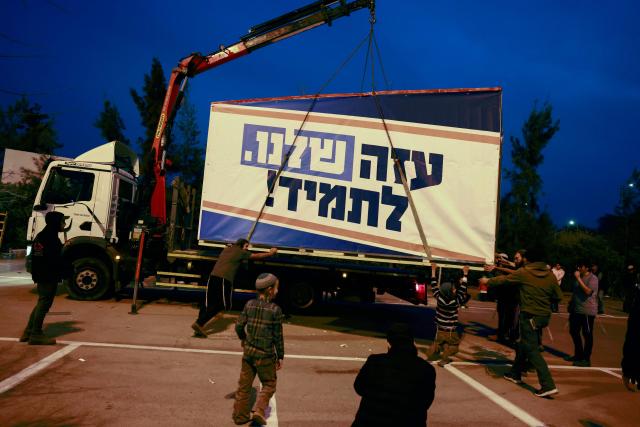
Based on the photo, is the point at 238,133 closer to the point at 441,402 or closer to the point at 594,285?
the point at 441,402

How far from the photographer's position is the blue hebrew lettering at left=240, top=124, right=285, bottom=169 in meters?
7.98

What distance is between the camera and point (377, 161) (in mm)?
7609

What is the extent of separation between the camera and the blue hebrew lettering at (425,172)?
738 centimetres

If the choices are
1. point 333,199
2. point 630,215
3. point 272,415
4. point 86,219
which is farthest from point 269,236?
point 630,215

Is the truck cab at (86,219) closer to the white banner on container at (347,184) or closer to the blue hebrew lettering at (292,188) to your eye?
the white banner on container at (347,184)

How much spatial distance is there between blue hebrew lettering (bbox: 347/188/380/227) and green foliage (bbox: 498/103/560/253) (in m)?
17.0

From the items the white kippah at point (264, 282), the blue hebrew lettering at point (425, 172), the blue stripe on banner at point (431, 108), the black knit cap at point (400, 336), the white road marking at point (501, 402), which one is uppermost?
the blue stripe on banner at point (431, 108)

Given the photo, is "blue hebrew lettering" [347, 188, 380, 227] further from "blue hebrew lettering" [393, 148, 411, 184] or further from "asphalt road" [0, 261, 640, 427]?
"asphalt road" [0, 261, 640, 427]

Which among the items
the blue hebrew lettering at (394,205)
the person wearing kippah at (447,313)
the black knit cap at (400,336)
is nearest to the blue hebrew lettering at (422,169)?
the blue hebrew lettering at (394,205)

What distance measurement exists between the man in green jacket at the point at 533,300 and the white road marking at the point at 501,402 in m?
0.60

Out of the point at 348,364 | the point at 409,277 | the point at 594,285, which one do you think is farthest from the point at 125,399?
the point at 594,285

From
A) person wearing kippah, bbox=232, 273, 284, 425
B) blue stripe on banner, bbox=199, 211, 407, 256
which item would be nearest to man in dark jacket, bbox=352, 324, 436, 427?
person wearing kippah, bbox=232, 273, 284, 425

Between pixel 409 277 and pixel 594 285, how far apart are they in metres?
3.38

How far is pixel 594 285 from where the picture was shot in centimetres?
750
